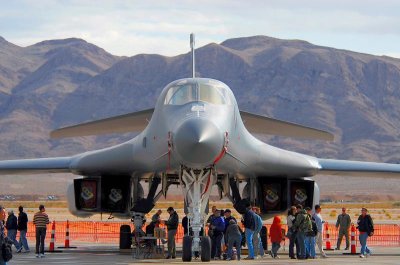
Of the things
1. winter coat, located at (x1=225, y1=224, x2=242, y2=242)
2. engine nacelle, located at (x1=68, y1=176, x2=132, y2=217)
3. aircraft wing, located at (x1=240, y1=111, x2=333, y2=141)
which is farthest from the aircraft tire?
winter coat, located at (x1=225, y1=224, x2=242, y2=242)

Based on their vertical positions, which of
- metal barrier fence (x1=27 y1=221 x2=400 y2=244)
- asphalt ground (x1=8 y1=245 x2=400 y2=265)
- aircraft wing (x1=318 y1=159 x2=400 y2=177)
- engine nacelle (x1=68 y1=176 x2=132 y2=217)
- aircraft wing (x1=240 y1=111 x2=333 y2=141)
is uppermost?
aircraft wing (x1=240 y1=111 x2=333 y2=141)

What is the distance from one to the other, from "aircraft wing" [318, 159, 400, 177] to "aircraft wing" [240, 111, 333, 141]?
72 cm

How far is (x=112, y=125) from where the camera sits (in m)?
23.4

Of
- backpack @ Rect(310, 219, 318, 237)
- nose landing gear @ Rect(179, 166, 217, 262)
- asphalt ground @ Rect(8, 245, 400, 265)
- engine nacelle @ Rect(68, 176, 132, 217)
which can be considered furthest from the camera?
engine nacelle @ Rect(68, 176, 132, 217)

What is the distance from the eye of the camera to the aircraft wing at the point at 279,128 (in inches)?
926

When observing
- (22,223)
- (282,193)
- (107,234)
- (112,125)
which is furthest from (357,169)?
(107,234)

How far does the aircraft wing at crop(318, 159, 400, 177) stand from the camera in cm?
2402

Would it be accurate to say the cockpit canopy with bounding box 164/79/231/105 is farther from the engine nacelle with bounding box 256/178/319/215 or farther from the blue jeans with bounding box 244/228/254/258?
the engine nacelle with bounding box 256/178/319/215

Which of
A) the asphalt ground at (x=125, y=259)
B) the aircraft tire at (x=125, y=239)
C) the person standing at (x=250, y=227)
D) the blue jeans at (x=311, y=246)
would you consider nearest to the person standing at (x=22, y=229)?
the asphalt ground at (x=125, y=259)

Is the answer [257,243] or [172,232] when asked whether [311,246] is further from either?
[172,232]

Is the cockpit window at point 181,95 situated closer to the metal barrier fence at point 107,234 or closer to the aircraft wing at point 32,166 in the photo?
the aircraft wing at point 32,166

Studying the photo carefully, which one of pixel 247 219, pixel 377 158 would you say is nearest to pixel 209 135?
pixel 247 219

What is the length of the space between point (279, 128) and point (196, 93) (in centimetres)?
538

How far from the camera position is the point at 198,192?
19078 mm
